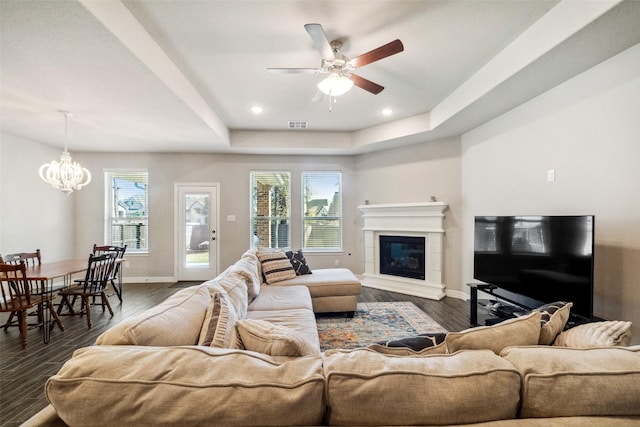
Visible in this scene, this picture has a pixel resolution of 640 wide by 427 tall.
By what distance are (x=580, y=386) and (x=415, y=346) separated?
Result: 496 millimetres

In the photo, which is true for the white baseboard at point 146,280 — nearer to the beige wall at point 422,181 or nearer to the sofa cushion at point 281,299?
the sofa cushion at point 281,299

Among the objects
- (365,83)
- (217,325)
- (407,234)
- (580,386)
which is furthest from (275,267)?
(580,386)

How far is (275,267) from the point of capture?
3.58m

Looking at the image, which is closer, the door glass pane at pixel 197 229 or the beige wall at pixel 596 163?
the beige wall at pixel 596 163

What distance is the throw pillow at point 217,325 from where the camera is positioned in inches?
54.1

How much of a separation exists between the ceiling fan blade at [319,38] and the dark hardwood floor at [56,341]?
3.20m

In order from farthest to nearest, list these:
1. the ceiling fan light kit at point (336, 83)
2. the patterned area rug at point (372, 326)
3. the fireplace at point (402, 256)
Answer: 1. the fireplace at point (402, 256)
2. the patterned area rug at point (372, 326)
3. the ceiling fan light kit at point (336, 83)

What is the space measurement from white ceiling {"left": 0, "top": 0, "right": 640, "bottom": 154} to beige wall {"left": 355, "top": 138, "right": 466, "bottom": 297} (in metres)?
0.60

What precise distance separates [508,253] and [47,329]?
16.7 ft

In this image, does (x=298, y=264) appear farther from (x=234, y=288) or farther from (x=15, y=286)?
(x=15, y=286)

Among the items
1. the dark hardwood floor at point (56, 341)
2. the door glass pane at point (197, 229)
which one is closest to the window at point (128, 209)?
the door glass pane at point (197, 229)

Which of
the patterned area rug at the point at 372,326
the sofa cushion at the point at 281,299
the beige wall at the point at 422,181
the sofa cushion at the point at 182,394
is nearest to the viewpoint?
the sofa cushion at the point at 182,394

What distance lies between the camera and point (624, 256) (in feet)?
7.22

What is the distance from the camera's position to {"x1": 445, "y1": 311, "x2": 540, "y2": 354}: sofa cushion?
3.47 feet
